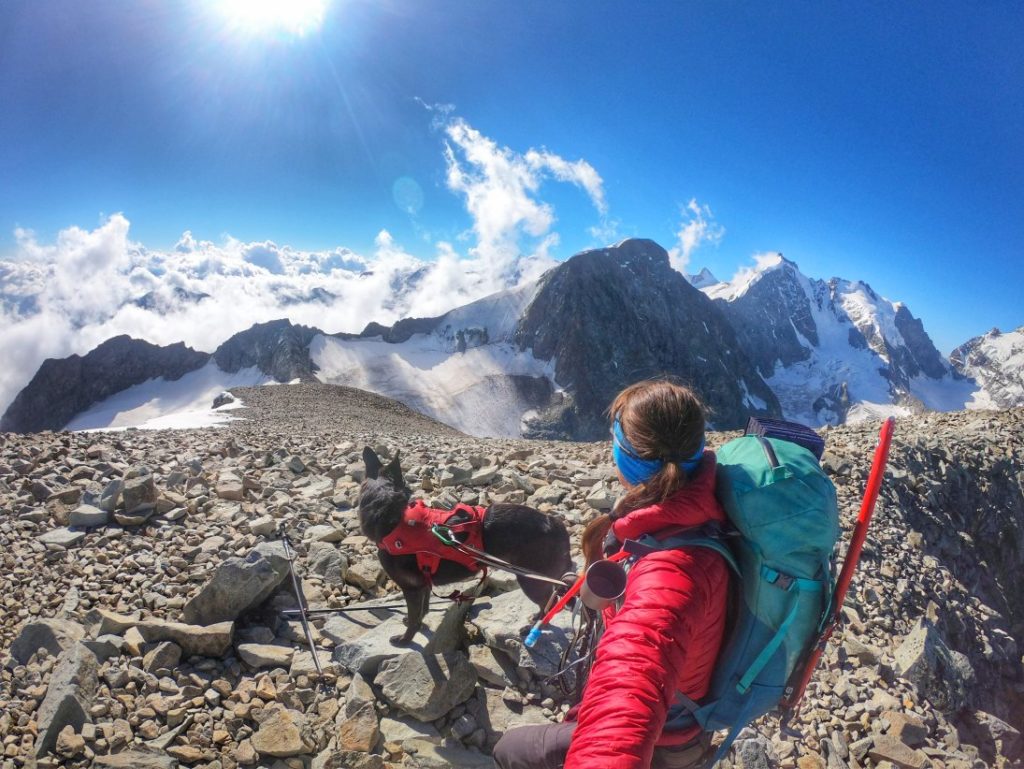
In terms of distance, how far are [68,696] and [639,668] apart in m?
3.75

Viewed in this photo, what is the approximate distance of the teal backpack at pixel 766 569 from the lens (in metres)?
1.80

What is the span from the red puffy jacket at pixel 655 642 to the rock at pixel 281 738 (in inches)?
99.4

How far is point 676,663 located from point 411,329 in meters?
106

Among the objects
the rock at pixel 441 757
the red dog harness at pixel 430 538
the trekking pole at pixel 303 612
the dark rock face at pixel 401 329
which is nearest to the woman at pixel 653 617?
the rock at pixel 441 757

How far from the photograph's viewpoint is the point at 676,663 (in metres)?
1.62

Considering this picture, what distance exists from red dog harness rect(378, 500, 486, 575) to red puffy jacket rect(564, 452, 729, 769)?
98.4 inches

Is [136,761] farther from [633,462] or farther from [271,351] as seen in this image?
[271,351]

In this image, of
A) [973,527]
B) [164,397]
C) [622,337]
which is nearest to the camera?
[973,527]

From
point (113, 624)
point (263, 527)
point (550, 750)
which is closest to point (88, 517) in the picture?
point (263, 527)

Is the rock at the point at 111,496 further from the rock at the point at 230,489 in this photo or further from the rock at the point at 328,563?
the rock at the point at 328,563

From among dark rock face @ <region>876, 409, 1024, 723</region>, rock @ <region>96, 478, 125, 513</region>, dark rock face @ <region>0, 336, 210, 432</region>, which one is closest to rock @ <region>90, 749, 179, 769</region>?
rock @ <region>96, 478, 125, 513</region>

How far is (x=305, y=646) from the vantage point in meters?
4.21

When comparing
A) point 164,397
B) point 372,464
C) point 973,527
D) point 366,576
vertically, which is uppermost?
point 164,397

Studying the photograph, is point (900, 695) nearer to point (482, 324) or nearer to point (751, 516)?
point (751, 516)
